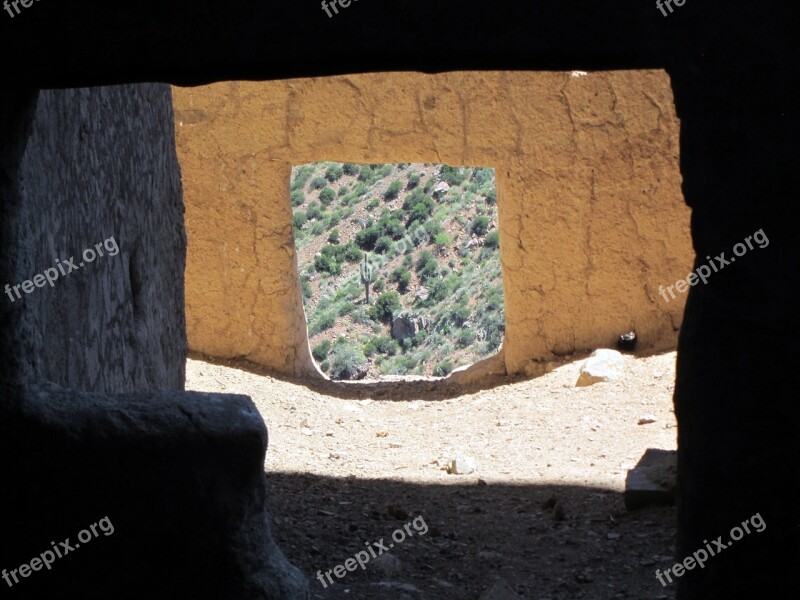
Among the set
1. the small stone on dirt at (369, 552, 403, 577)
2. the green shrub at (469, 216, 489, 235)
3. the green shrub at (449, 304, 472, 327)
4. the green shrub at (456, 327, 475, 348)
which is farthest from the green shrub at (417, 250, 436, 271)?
the small stone on dirt at (369, 552, 403, 577)

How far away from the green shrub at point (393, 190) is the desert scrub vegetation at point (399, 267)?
0.08 feet

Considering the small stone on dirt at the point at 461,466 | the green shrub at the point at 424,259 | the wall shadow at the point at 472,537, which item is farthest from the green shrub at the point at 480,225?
the wall shadow at the point at 472,537

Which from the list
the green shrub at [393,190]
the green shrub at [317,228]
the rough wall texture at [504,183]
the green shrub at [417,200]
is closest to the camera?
the rough wall texture at [504,183]

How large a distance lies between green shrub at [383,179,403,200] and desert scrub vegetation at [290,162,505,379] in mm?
25

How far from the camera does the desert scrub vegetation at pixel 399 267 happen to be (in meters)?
16.0

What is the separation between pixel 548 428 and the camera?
5613 mm

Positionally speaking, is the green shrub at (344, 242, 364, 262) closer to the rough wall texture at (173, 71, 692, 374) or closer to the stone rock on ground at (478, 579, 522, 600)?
the rough wall texture at (173, 71, 692, 374)

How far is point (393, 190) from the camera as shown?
20031 mm

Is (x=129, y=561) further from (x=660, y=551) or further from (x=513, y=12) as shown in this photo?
(x=660, y=551)

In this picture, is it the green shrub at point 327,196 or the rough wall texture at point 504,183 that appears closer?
the rough wall texture at point 504,183

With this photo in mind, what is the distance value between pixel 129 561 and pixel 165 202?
2.16 meters

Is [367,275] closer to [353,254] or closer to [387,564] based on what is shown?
[353,254]

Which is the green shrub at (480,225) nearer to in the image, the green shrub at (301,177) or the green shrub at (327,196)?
the green shrub at (327,196)

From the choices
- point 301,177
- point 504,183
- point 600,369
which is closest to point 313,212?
point 301,177
